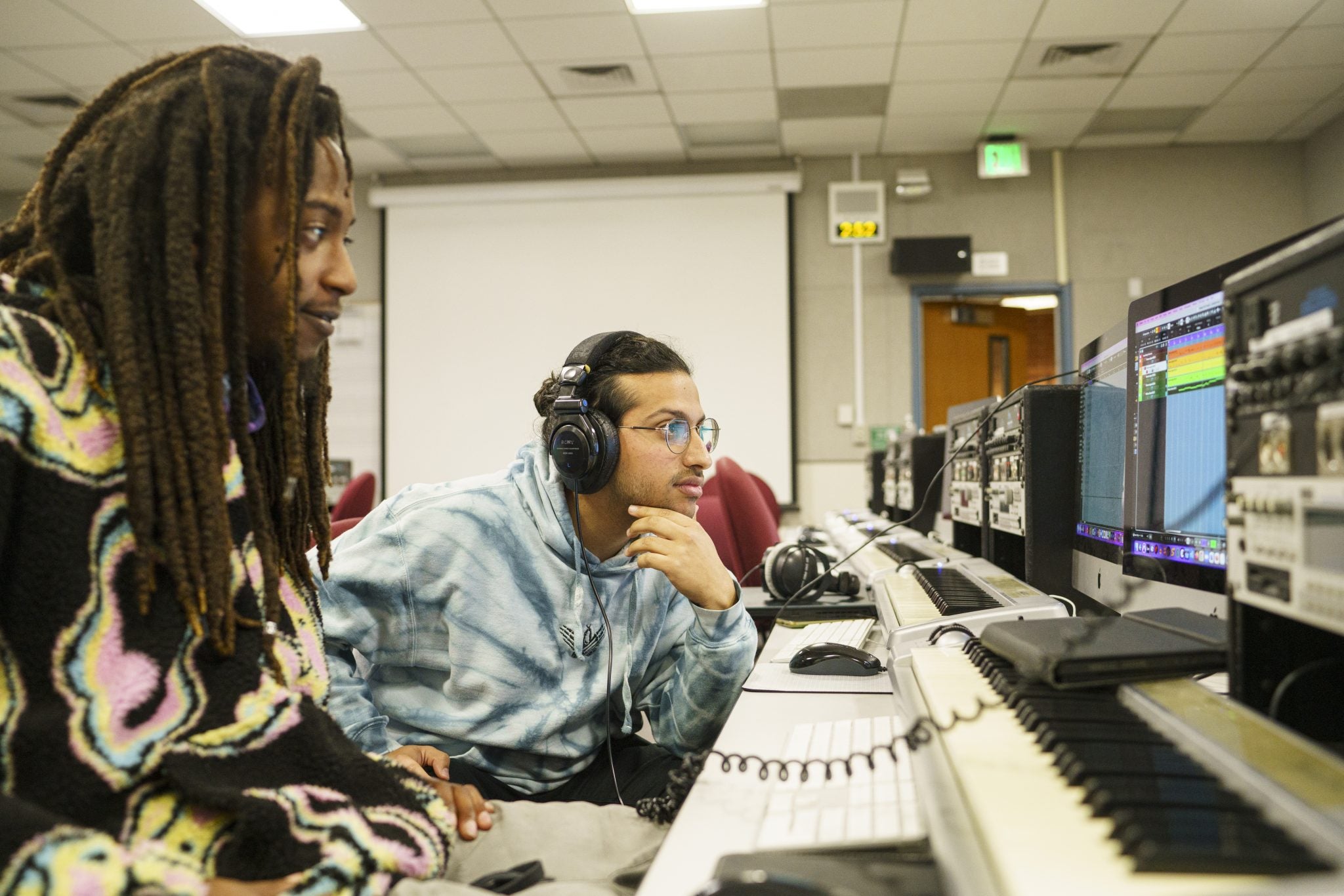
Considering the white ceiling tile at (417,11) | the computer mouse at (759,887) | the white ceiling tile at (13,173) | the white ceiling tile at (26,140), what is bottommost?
the computer mouse at (759,887)

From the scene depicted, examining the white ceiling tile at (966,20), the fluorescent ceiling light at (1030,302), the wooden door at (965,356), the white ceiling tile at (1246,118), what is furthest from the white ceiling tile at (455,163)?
the white ceiling tile at (1246,118)

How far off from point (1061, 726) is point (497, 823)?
564 millimetres

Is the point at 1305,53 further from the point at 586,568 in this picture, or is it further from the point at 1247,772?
the point at 1247,772

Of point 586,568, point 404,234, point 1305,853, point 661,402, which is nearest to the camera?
point 1305,853

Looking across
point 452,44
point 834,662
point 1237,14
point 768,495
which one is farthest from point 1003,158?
point 834,662

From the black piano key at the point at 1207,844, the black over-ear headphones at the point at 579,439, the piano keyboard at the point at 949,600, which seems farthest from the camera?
the black over-ear headphones at the point at 579,439

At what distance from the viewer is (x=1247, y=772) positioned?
1.69 feet

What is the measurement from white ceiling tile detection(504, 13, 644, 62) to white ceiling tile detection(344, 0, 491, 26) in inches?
6.8

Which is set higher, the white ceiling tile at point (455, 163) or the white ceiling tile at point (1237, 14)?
the white ceiling tile at point (1237, 14)

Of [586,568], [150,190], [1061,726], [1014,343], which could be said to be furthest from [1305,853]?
[1014,343]

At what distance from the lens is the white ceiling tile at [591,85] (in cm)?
396

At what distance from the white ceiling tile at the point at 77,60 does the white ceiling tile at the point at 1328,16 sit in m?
4.76

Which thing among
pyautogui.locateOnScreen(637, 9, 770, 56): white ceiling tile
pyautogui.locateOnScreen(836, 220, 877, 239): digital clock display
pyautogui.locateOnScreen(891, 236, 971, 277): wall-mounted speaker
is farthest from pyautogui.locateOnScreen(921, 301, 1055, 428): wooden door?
pyautogui.locateOnScreen(637, 9, 770, 56): white ceiling tile

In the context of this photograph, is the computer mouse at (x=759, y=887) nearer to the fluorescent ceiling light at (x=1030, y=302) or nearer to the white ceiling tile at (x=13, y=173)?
the fluorescent ceiling light at (x=1030, y=302)
